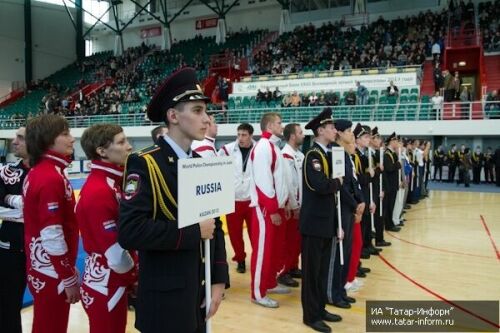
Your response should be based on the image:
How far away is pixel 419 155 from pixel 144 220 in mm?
10548

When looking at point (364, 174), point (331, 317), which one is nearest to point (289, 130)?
point (364, 174)

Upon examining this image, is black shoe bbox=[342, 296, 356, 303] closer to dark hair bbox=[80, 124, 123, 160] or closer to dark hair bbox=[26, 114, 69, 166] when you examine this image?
dark hair bbox=[80, 124, 123, 160]

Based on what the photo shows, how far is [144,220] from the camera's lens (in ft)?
5.61

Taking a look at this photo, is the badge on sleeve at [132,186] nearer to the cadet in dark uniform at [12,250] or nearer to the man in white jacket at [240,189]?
the cadet in dark uniform at [12,250]

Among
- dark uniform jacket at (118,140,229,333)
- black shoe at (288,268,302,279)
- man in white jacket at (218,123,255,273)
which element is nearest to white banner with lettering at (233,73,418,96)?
man in white jacket at (218,123,255,273)

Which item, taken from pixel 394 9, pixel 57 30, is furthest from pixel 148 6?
pixel 394 9

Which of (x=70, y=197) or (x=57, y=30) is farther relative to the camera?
(x=57, y=30)

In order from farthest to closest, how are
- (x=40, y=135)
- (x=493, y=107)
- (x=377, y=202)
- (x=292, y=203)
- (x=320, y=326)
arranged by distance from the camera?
(x=493, y=107) < (x=377, y=202) < (x=292, y=203) < (x=320, y=326) < (x=40, y=135)

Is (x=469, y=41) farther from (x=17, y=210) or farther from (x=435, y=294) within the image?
(x=17, y=210)

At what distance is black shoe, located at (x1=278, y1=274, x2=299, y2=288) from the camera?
4801 mm

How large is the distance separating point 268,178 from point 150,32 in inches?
1291

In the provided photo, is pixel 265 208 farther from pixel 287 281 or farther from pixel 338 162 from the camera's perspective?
pixel 287 281

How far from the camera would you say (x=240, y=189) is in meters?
5.16

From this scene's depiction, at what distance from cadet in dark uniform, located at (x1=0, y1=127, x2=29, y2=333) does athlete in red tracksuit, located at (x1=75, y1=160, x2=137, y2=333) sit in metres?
0.63
